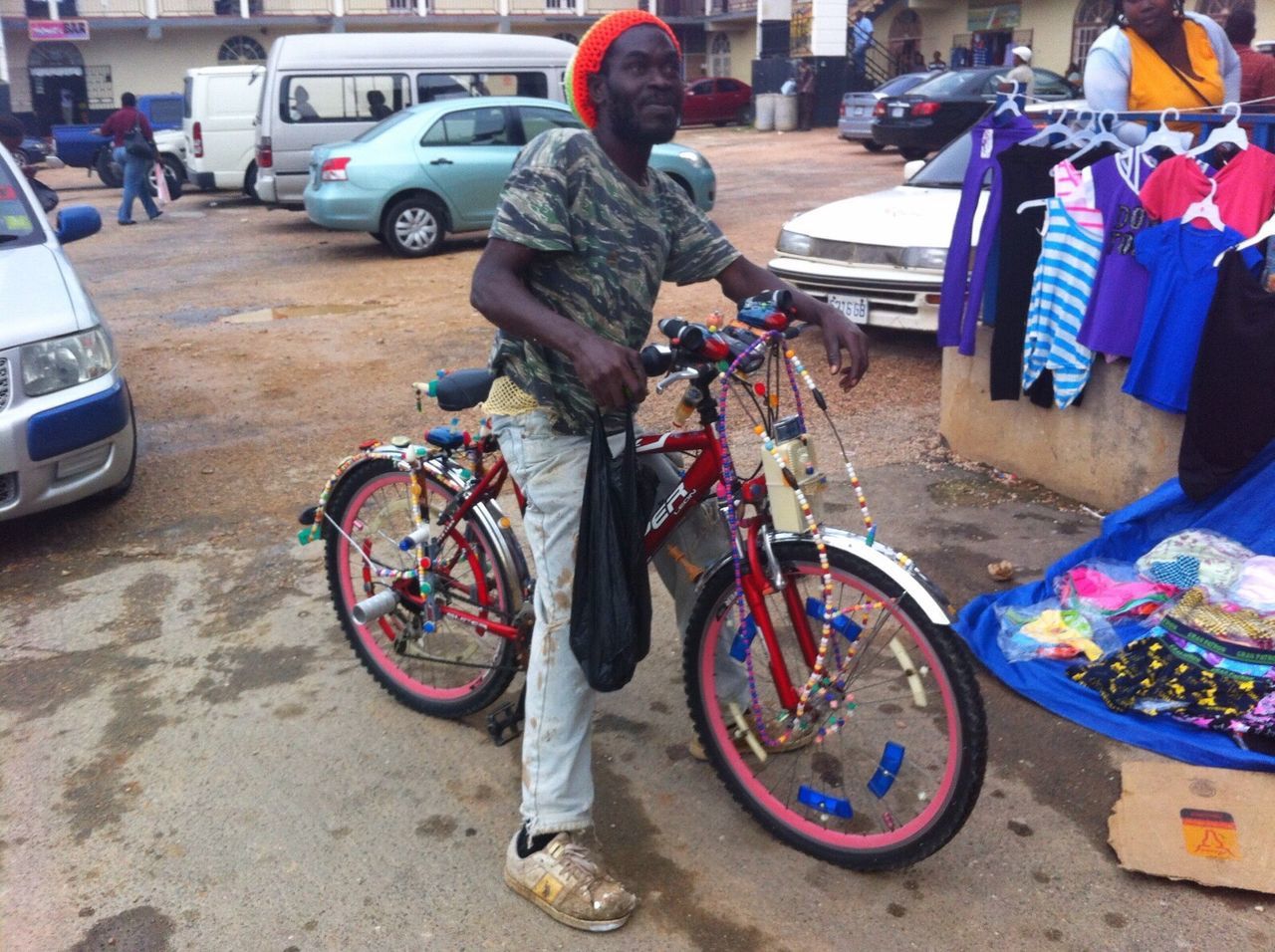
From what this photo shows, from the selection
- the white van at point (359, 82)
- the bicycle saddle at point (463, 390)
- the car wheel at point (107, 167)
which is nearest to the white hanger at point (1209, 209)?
the bicycle saddle at point (463, 390)

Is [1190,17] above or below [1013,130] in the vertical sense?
above

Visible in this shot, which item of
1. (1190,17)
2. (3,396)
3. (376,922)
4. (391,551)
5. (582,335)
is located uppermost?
(1190,17)

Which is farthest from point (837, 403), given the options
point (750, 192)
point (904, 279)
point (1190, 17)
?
point (750, 192)

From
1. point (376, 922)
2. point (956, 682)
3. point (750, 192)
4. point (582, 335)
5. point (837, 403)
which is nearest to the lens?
point (582, 335)

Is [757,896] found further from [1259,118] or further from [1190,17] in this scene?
[1190,17]

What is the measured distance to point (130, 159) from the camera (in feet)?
52.3

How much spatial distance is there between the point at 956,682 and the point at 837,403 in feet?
14.3

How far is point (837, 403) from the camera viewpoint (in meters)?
6.82

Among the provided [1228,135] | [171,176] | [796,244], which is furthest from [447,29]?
[1228,135]

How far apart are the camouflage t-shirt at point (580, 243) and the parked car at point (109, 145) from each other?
1717 centimetres

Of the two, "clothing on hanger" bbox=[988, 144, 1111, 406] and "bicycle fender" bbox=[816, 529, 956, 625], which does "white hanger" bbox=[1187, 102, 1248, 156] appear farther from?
"bicycle fender" bbox=[816, 529, 956, 625]

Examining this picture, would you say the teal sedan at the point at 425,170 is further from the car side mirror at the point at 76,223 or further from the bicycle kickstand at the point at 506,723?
A: the bicycle kickstand at the point at 506,723

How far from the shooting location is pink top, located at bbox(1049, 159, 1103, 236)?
4.47 m

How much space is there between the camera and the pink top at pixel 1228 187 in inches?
153
